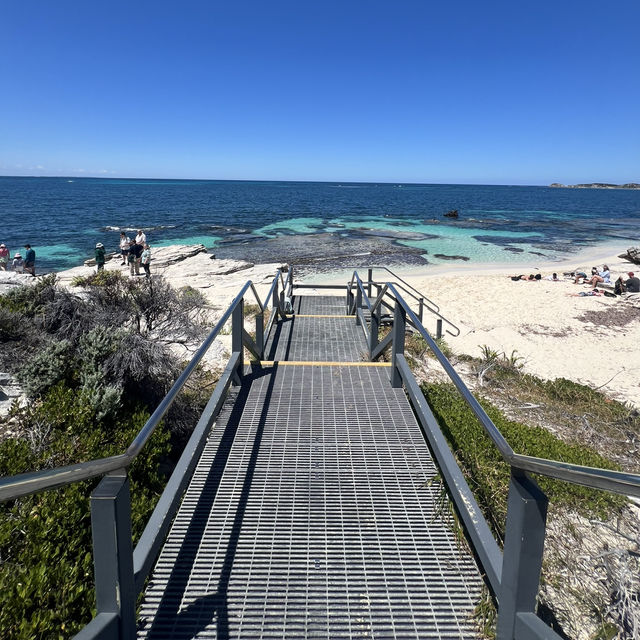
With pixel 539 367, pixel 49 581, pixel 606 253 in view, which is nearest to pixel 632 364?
pixel 539 367

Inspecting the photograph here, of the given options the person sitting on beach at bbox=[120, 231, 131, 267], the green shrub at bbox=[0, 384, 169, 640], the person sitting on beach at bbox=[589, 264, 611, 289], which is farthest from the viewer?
the person sitting on beach at bbox=[120, 231, 131, 267]

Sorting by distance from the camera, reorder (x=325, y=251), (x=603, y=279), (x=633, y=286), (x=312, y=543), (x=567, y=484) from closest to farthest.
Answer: (x=312, y=543), (x=567, y=484), (x=633, y=286), (x=603, y=279), (x=325, y=251)

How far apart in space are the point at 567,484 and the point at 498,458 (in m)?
0.60

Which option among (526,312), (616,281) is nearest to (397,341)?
(526,312)

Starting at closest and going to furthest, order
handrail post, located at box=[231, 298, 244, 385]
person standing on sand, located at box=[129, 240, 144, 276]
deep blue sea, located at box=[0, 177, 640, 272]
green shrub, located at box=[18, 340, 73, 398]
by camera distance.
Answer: green shrub, located at box=[18, 340, 73, 398] < handrail post, located at box=[231, 298, 244, 385] < person standing on sand, located at box=[129, 240, 144, 276] < deep blue sea, located at box=[0, 177, 640, 272]

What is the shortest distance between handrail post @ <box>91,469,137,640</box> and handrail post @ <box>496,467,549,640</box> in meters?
1.35

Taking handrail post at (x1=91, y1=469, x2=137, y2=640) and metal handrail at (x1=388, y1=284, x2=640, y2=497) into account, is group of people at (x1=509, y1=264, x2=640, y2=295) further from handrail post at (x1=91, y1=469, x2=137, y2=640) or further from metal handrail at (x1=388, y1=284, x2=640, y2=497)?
handrail post at (x1=91, y1=469, x2=137, y2=640)

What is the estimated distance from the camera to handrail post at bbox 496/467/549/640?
5.31 ft

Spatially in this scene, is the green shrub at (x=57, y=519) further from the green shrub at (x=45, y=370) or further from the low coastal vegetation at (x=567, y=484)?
the low coastal vegetation at (x=567, y=484)

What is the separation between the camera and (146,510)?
3.33 m

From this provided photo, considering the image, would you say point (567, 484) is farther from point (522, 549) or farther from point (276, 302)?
point (276, 302)

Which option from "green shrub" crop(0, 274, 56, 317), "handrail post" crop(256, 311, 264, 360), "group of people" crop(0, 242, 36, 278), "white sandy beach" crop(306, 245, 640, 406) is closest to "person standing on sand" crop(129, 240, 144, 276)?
"group of people" crop(0, 242, 36, 278)

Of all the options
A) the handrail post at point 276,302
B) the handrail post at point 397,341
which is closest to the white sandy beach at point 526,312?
the handrail post at point 276,302

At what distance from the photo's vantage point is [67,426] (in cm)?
395
